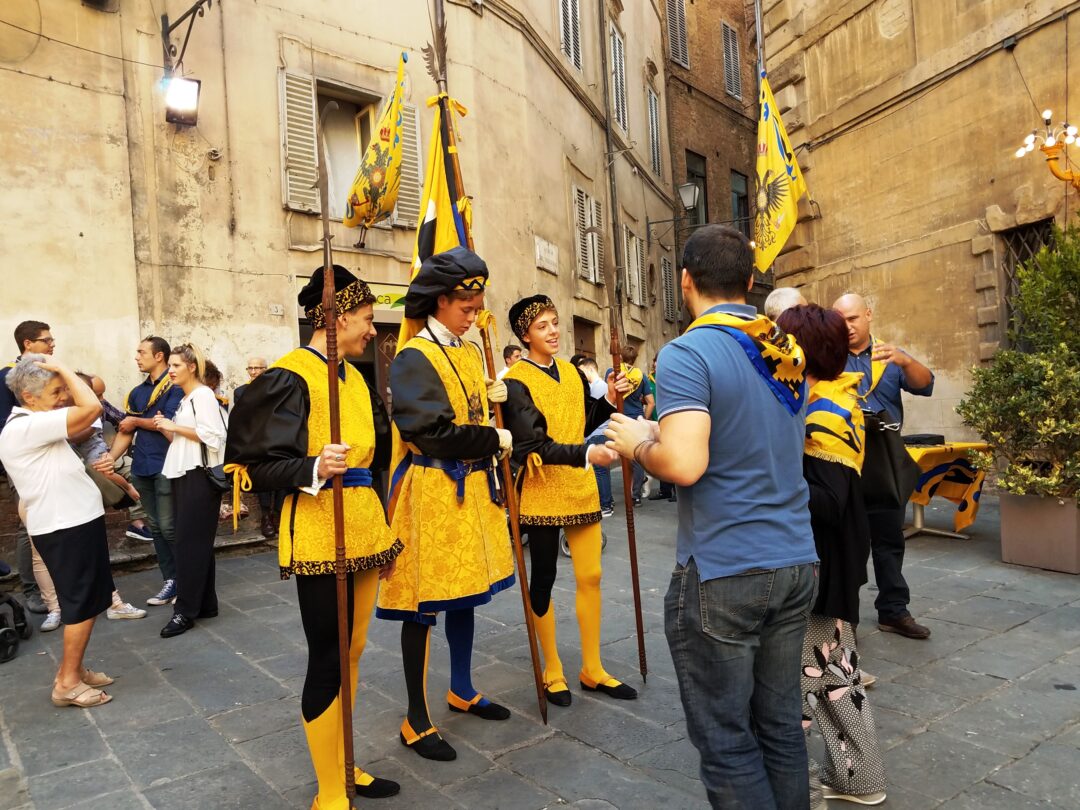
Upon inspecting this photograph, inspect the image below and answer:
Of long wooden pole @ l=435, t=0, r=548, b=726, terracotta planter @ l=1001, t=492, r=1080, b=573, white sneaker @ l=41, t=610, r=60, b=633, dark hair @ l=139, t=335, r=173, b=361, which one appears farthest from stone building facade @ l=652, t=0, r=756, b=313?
white sneaker @ l=41, t=610, r=60, b=633

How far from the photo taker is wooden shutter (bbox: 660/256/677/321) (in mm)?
20875

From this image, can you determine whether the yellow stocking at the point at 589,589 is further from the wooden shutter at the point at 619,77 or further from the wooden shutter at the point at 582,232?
the wooden shutter at the point at 619,77

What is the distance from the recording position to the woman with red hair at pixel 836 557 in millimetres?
2840

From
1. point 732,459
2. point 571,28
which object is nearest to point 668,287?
point 571,28

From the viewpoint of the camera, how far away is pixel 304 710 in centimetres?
280

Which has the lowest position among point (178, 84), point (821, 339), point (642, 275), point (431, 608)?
point (431, 608)

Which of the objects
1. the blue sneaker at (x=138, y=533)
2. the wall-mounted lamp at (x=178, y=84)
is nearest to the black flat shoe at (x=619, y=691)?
the blue sneaker at (x=138, y=533)

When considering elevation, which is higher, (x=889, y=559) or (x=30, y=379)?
(x=30, y=379)

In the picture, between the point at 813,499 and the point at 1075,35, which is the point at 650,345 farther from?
the point at 813,499

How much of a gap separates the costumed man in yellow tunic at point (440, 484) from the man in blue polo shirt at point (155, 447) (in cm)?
349

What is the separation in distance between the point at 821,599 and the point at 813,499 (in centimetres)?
42

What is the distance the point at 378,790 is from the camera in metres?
3.01

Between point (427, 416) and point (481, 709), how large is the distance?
155 centimetres

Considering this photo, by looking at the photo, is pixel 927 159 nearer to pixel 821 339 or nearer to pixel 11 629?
pixel 821 339
